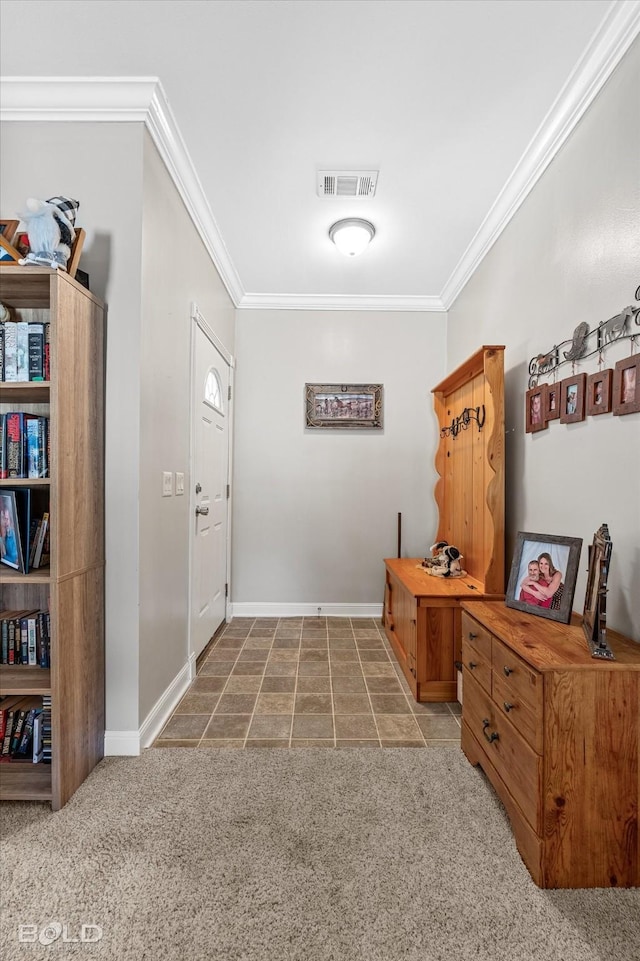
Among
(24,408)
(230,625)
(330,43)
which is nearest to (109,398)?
(24,408)

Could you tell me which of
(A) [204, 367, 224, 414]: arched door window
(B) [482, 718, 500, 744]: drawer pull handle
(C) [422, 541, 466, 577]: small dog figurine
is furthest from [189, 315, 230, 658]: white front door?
(B) [482, 718, 500, 744]: drawer pull handle

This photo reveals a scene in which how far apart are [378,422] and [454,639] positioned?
1947 millimetres

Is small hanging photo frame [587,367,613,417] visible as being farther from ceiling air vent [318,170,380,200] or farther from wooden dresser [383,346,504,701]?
ceiling air vent [318,170,380,200]

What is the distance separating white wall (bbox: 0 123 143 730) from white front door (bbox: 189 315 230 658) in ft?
2.39

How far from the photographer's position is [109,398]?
181 centimetres

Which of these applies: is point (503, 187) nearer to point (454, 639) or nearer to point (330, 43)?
point (330, 43)

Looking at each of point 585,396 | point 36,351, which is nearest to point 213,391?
point 36,351

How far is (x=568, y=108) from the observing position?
5.86 ft

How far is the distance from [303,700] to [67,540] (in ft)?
4.80

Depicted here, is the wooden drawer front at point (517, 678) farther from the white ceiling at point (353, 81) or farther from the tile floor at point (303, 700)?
the white ceiling at point (353, 81)

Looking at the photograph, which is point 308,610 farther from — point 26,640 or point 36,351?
point 36,351

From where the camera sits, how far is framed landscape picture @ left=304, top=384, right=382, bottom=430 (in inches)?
147

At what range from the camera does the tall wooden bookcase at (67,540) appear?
4.95 feet

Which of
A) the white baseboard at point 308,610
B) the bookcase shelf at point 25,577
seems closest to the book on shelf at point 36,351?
the bookcase shelf at point 25,577
